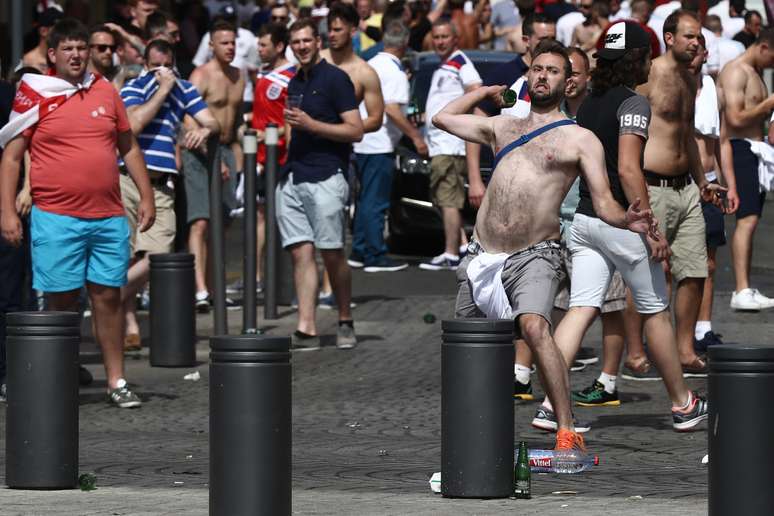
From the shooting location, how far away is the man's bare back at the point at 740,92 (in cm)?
1348

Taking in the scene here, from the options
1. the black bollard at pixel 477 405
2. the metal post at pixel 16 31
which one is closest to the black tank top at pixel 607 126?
the black bollard at pixel 477 405

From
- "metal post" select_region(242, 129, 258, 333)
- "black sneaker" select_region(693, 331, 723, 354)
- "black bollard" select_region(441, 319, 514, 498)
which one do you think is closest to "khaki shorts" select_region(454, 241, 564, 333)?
Answer: "black bollard" select_region(441, 319, 514, 498)

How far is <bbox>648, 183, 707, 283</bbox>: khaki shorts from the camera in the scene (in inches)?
431

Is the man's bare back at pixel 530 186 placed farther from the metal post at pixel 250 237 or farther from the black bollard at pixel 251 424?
the metal post at pixel 250 237

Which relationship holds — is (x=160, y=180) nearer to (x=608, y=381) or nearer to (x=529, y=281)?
(x=608, y=381)

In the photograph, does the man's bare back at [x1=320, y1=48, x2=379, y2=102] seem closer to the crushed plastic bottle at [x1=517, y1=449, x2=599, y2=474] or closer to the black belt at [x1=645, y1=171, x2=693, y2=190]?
the black belt at [x1=645, y1=171, x2=693, y2=190]

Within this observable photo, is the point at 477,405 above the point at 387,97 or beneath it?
beneath

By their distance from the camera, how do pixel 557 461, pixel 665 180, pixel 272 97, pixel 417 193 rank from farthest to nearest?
pixel 417 193, pixel 272 97, pixel 665 180, pixel 557 461

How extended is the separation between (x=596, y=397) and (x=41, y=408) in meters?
3.78

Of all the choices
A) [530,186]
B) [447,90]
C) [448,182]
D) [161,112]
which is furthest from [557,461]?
[447,90]

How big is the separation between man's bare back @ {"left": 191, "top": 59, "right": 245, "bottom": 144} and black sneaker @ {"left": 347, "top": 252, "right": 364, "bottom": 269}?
2.22 m

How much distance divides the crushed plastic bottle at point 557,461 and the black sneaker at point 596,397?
2291 mm

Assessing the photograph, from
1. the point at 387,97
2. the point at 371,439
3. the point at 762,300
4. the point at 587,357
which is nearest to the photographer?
the point at 371,439

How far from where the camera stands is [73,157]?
1073cm
